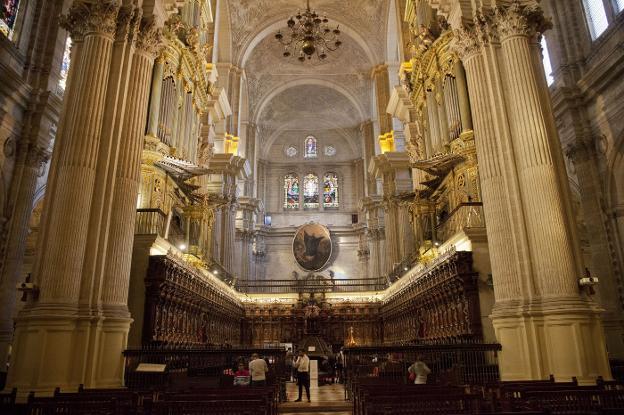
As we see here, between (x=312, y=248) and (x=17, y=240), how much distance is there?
83.0ft

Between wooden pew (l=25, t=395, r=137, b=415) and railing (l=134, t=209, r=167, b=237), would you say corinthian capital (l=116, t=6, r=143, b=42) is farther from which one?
wooden pew (l=25, t=395, r=137, b=415)

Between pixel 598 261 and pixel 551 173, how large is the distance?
7.02m

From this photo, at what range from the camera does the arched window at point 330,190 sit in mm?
41281

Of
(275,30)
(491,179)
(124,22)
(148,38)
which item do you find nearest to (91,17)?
(124,22)

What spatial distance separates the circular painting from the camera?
37.3m

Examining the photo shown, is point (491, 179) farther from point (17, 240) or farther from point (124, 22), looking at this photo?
point (17, 240)

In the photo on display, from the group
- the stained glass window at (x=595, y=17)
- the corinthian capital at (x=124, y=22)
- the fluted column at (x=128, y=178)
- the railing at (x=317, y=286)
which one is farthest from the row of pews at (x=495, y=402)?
the railing at (x=317, y=286)

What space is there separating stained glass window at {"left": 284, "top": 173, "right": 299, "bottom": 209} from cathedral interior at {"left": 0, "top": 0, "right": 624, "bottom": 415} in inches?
570

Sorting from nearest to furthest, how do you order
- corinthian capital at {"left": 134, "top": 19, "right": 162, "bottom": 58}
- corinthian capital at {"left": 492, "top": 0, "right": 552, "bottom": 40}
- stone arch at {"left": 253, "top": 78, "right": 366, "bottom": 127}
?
1. corinthian capital at {"left": 492, "top": 0, "right": 552, "bottom": 40}
2. corinthian capital at {"left": 134, "top": 19, "right": 162, "bottom": 58}
3. stone arch at {"left": 253, "top": 78, "right": 366, "bottom": 127}

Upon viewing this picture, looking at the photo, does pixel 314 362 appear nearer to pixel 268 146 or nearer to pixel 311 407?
pixel 311 407

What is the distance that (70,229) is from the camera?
9.16 metres

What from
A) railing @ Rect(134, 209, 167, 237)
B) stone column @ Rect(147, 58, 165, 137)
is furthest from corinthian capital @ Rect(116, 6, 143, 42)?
railing @ Rect(134, 209, 167, 237)

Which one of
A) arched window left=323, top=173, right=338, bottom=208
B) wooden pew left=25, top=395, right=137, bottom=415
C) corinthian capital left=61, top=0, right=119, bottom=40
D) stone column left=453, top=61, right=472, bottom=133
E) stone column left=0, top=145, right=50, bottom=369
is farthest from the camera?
arched window left=323, top=173, right=338, bottom=208

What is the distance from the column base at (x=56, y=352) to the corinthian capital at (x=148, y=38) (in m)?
6.25
